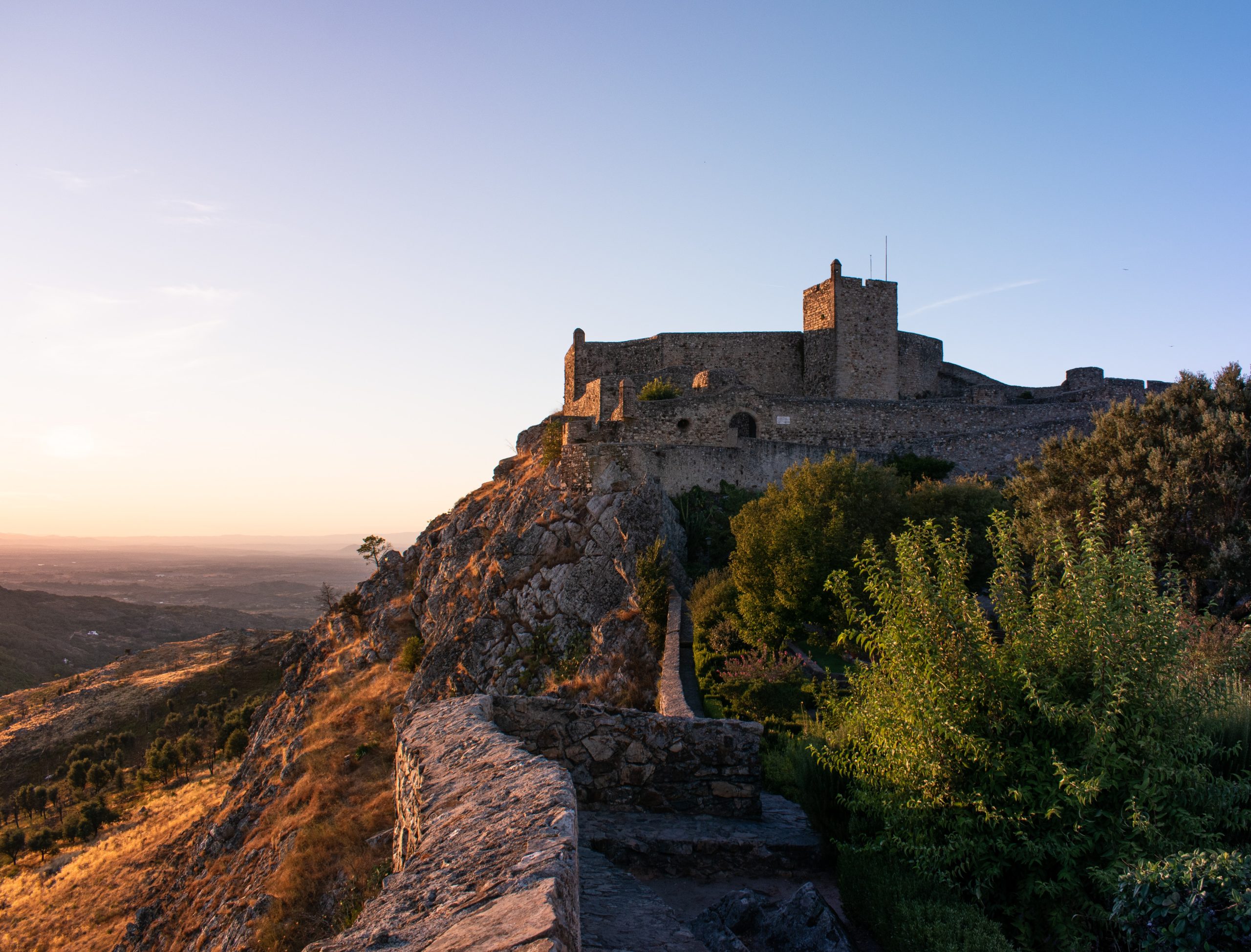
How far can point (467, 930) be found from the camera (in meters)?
3.46

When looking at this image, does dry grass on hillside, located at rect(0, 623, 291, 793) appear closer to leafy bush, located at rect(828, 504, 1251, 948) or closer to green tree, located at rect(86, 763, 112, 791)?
green tree, located at rect(86, 763, 112, 791)

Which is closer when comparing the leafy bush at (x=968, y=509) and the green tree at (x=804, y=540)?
the green tree at (x=804, y=540)

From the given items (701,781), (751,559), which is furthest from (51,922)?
(701,781)

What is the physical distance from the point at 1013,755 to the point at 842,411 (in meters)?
25.2

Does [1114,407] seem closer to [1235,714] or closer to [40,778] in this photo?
[1235,714]

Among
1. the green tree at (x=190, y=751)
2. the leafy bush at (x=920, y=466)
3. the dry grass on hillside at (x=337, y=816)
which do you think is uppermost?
the leafy bush at (x=920, y=466)

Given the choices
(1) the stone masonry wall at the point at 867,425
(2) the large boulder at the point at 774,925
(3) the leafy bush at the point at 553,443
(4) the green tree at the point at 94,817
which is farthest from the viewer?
(4) the green tree at the point at 94,817

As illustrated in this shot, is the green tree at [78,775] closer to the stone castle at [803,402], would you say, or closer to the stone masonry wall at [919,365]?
the stone castle at [803,402]

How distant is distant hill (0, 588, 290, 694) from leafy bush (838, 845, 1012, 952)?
333 feet

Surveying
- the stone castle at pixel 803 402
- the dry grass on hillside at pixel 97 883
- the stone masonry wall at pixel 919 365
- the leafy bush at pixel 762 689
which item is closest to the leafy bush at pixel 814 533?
the leafy bush at pixel 762 689

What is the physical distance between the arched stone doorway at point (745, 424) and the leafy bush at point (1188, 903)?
81.1 ft

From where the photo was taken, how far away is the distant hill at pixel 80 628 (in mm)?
92875

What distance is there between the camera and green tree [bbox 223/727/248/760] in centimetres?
4600

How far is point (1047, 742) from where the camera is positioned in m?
6.38
